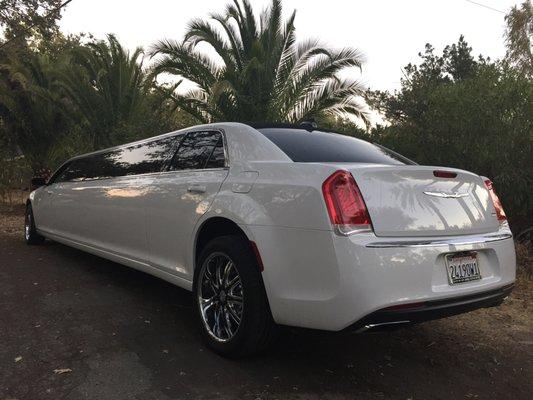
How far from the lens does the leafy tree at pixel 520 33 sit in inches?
876

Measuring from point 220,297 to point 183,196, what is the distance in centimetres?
92

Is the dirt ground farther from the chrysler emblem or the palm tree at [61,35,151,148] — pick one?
the palm tree at [61,35,151,148]

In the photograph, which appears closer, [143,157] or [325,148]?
[325,148]

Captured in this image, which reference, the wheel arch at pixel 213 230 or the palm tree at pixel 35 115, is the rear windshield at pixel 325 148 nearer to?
the wheel arch at pixel 213 230

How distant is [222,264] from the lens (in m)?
3.56

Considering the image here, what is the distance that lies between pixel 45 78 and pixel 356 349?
45.0 feet

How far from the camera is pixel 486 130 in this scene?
266 inches

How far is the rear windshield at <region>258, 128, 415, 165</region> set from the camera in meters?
3.50

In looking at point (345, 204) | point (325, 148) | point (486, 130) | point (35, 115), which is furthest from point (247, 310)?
point (35, 115)

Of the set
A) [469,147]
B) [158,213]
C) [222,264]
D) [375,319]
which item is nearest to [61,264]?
[158,213]

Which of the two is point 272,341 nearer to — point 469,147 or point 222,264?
point 222,264

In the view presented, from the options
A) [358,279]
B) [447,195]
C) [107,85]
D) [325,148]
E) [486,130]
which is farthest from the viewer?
[107,85]

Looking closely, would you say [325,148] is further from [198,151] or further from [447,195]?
[198,151]

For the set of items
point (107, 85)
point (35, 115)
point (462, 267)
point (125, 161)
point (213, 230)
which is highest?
point (107, 85)
